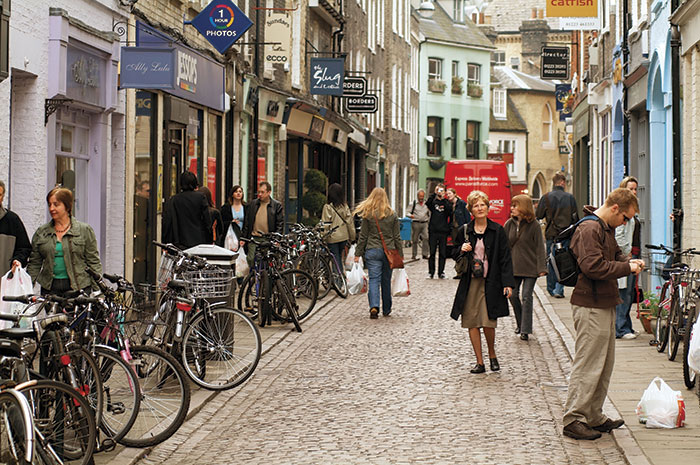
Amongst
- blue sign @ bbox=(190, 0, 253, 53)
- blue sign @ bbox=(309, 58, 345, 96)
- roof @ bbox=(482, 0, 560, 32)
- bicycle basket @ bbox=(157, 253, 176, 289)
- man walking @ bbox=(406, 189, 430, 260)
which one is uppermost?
roof @ bbox=(482, 0, 560, 32)

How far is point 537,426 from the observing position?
8.53m

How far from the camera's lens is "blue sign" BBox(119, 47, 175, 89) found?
14.3m

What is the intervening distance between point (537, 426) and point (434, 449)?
46.2 inches

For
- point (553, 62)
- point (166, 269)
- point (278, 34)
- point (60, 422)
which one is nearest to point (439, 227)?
point (278, 34)

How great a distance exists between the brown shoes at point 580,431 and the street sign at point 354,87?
27.6m

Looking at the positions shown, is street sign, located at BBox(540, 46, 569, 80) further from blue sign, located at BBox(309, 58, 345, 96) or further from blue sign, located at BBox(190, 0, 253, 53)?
blue sign, located at BBox(190, 0, 253, 53)

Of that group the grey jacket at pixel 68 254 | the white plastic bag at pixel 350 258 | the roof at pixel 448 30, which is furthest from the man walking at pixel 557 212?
the roof at pixel 448 30

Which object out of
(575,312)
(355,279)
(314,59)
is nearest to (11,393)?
(575,312)

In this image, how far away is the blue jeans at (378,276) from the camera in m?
15.9

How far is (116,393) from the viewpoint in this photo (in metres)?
7.36

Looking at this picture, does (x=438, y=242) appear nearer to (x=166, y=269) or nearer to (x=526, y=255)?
(x=526, y=255)

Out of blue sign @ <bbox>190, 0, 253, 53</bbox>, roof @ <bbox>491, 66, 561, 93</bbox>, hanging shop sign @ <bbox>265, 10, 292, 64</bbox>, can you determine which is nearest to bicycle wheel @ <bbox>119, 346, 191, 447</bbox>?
blue sign @ <bbox>190, 0, 253, 53</bbox>

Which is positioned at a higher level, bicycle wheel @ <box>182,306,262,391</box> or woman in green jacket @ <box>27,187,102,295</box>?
woman in green jacket @ <box>27,187,102,295</box>

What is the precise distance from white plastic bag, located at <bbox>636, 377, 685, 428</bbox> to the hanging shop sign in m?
16.3
